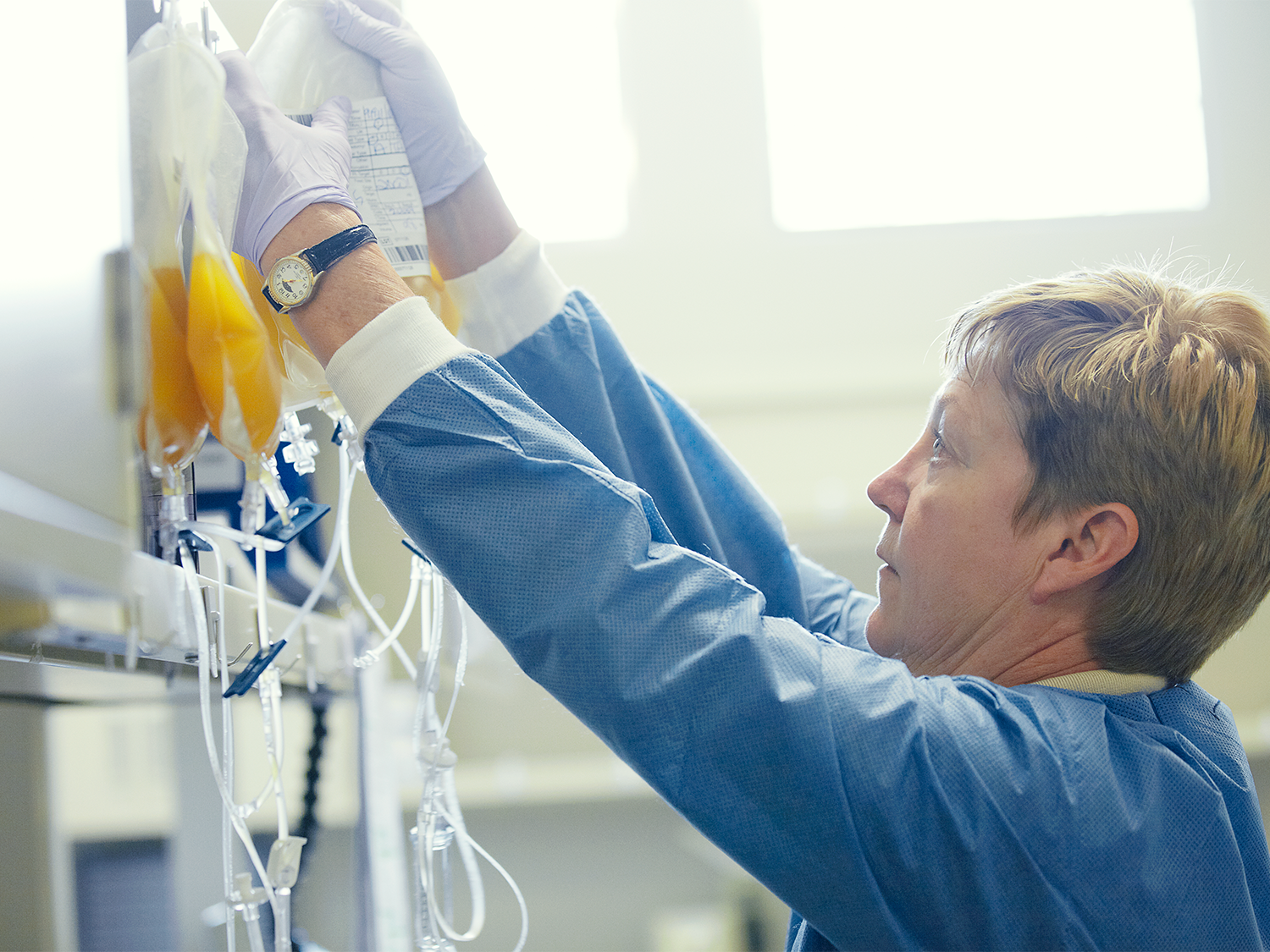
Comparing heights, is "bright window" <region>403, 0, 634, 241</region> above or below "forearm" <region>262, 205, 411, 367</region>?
above

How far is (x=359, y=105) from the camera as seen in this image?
802 millimetres

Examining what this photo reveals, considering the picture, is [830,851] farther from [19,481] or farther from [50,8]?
[50,8]

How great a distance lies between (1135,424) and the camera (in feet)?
2.70

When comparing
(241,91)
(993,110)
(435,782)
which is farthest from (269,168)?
(993,110)

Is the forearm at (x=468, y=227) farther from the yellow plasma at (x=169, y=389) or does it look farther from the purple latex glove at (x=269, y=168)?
the yellow plasma at (x=169, y=389)

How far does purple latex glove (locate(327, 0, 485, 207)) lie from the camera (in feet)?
2.59

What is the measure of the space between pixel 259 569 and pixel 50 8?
12.5 inches

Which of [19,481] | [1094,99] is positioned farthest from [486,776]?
[1094,99]

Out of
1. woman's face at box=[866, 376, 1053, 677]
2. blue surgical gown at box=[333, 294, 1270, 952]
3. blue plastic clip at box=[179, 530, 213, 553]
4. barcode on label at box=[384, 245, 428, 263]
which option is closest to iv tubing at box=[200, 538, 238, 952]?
blue plastic clip at box=[179, 530, 213, 553]

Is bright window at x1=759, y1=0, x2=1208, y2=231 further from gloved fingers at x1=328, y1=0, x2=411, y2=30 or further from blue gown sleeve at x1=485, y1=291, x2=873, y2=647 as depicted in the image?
gloved fingers at x1=328, y1=0, x2=411, y2=30

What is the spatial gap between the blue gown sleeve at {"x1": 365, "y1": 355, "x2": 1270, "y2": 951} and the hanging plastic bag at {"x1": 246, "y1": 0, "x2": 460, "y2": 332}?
0.17 m

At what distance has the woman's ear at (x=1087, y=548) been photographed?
2.73 feet

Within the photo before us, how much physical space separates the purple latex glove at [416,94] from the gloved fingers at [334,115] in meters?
0.05

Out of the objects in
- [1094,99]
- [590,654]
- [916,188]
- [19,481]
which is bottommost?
[590,654]
